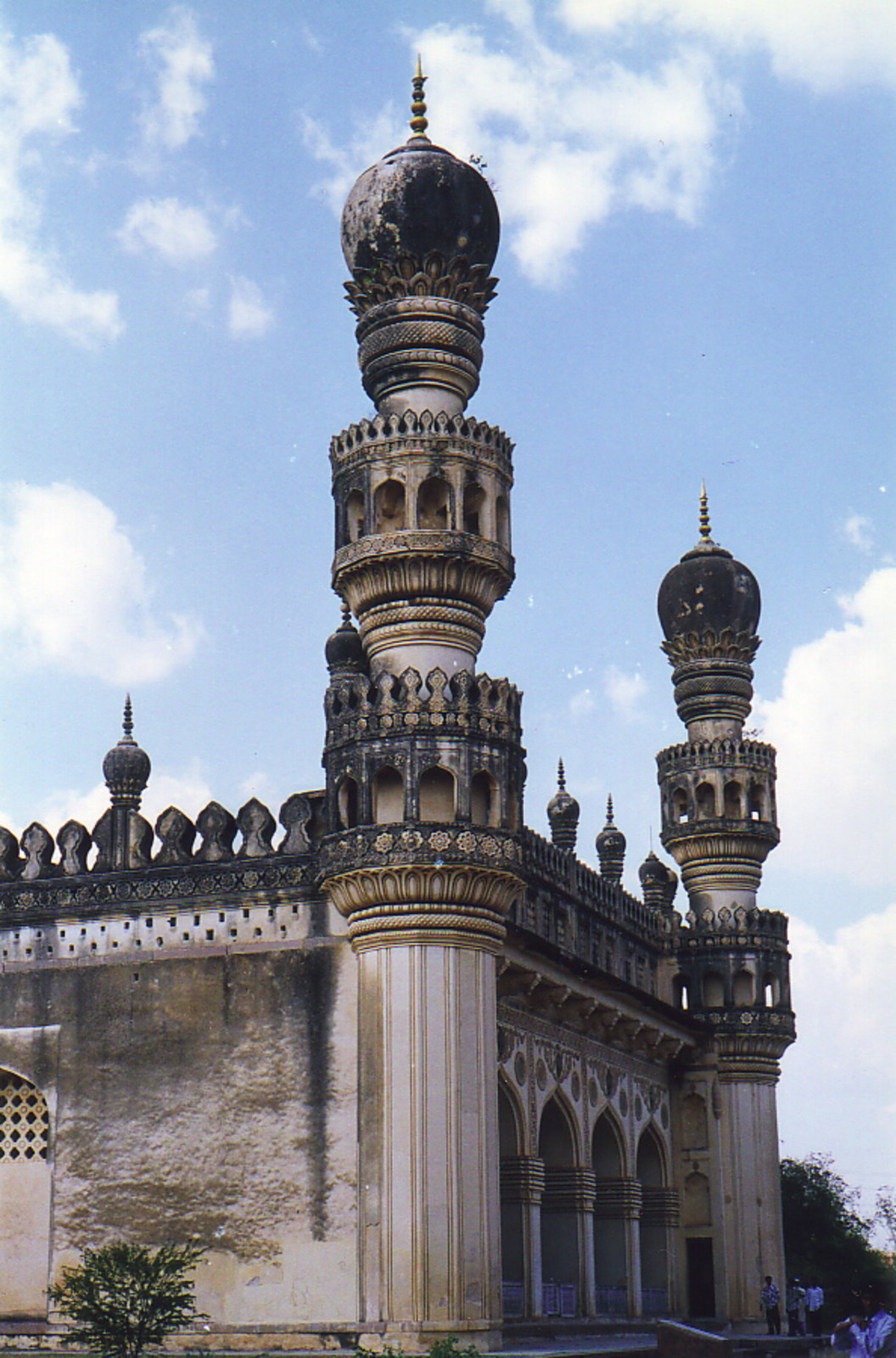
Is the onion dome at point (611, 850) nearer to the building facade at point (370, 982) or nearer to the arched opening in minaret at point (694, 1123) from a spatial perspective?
the arched opening in minaret at point (694, 1123)

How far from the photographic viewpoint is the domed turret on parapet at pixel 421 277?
20.4 metres

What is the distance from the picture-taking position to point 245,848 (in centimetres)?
1920

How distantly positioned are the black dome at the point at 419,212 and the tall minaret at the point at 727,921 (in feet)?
34.1

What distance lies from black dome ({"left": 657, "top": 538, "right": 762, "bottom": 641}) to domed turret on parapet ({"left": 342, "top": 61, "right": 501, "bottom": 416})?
10.2m

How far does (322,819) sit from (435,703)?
178cm

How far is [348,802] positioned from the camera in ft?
61.4

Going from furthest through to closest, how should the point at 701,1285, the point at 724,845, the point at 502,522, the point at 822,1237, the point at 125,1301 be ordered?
the point at 822,1237 < the point at 724,845 < the point at 701,1285 < the point at 502,522 < the point at 125,1301

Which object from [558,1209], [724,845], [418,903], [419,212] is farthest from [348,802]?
[724,845]

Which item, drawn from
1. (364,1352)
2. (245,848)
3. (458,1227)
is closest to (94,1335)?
(364,1352)

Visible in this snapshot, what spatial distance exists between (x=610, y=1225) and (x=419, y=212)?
1321 centimetres

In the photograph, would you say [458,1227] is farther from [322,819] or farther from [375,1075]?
[322,819]

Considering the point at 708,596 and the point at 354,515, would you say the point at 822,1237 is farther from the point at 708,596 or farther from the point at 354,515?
the point at 354,515

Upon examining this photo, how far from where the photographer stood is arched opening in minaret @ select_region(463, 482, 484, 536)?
19.9m

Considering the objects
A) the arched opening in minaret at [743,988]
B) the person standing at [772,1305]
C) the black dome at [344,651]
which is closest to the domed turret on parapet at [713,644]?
the arched opening in minaret at [743,988]
